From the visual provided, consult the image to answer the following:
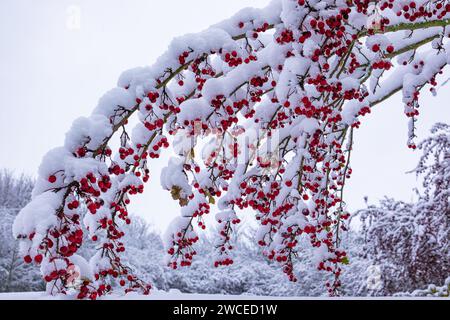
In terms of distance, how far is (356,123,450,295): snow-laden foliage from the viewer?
11.1 meters

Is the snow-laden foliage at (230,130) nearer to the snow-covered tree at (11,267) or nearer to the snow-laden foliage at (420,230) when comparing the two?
the snow-laden foliage at (420,230)

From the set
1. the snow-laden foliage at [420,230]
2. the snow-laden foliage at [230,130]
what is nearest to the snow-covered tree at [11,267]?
the snow-laden foliage at [420,230]

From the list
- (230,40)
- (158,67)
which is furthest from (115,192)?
(230,40)

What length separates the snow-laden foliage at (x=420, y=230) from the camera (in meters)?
11.1

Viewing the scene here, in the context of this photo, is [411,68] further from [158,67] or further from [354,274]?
[354,274]

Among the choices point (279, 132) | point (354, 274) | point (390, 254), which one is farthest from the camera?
point (354, 274)

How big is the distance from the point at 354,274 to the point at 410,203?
8272 millimetres

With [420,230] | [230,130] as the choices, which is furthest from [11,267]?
[230,130]

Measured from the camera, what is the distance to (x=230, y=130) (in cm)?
412

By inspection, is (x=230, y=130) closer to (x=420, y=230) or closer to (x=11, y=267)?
(x=420, y=230)

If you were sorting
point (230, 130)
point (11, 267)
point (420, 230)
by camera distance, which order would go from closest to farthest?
point (230, 130)
point (420, 230)
point (11, 267)

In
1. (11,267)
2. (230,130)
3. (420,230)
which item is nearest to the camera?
(230,130)

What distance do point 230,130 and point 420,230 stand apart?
31.7 ft

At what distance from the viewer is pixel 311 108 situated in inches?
131
